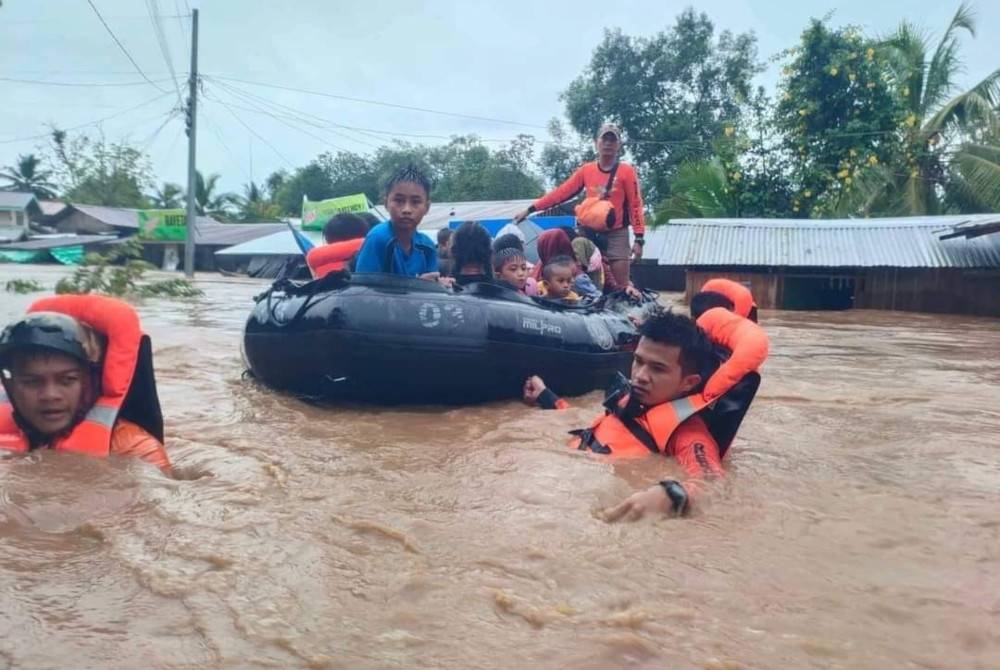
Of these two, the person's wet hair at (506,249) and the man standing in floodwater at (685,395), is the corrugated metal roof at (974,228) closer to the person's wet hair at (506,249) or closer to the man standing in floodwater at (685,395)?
the person's wet hair at (506,249)

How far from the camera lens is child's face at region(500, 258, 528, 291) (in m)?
5.78

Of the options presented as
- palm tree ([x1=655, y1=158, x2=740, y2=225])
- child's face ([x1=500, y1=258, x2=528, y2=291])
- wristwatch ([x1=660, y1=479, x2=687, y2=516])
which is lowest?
wristwatch ([x1=660, y1=479, x2=687, y2=516])

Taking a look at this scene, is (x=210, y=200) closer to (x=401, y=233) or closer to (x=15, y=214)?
(x=15, y=214)

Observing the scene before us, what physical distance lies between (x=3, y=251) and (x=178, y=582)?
38145mm

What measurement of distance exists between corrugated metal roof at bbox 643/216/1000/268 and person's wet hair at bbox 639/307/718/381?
13.8m

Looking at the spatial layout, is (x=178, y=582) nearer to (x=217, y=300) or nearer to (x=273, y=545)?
(x=273, y=545)

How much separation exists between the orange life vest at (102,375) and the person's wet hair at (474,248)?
7.55 ft

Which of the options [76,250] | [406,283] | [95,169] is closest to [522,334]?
[406,283]

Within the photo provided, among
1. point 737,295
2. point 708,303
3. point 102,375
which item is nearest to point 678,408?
point 708,303

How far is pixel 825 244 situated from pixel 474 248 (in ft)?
46.0

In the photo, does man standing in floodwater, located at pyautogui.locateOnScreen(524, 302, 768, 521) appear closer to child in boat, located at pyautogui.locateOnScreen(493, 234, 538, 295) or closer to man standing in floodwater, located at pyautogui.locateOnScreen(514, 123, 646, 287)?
child in boat, located at pyautogui.locateOnScreen(493, 234, 538, 295)

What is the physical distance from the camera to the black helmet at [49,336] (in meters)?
2.95

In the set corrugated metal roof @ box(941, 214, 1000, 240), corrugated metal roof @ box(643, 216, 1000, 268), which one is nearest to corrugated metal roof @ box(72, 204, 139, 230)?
corrugated metal roof @ box(643, 216, 1000, 268)

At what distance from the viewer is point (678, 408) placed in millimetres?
3408
